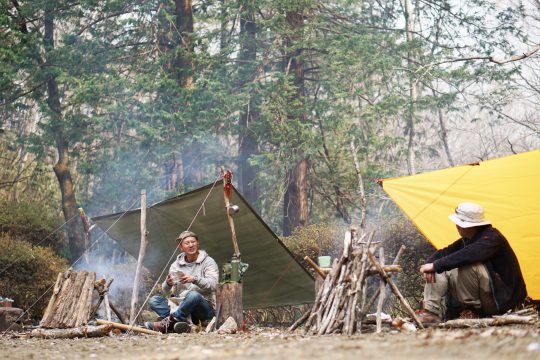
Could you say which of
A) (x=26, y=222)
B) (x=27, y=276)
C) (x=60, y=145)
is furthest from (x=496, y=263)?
(x=60, y=145)

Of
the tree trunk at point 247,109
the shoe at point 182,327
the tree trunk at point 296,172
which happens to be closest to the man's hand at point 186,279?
the shoe at point 182,327

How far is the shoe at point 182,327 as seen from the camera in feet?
20.5

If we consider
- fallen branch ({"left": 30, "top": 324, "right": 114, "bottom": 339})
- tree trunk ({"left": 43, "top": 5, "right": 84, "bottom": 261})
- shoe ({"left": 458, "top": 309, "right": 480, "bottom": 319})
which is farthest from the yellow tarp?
tree trunk ({"left": 43, "top": 5, "right": 84, "bottom": 261})

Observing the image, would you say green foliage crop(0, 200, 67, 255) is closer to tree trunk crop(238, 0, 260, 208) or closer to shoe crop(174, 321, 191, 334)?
tree trunk crop(238, 0, 260, 208)

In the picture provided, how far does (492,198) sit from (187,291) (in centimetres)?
281

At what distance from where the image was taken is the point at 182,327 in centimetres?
626

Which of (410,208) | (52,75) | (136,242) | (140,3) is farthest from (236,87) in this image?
(410,208)

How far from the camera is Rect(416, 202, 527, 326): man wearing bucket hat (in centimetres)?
509

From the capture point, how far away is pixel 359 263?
5.15 m

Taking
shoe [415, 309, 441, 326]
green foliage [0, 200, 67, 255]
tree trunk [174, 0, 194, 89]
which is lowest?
shoe [415, 309, 441, 326]

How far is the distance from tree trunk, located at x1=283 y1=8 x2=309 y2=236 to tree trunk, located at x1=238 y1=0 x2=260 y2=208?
66 centimetres

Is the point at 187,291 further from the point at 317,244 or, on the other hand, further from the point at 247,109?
the point at 247,109

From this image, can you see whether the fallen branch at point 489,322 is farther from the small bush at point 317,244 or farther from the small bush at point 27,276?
the small bush at point 27,276

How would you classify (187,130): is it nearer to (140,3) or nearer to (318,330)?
(140,3)
